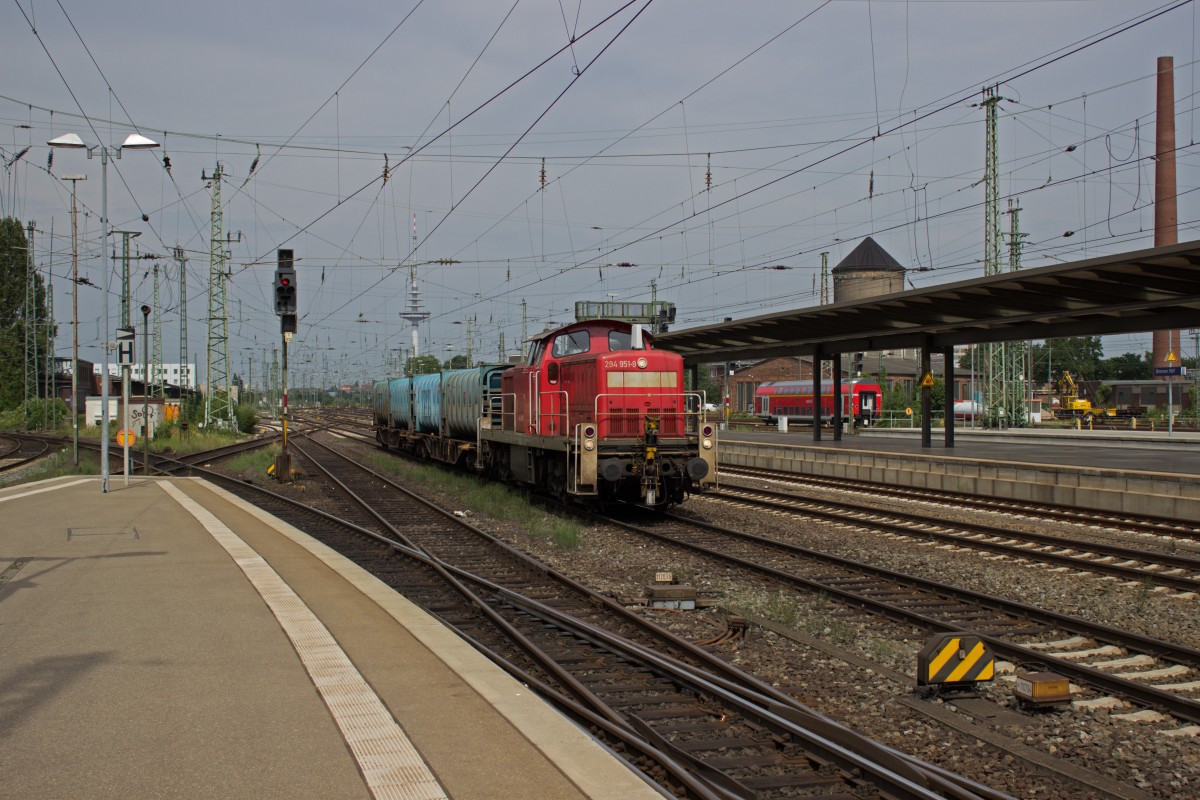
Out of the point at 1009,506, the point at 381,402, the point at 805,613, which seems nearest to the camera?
the point at 805,613

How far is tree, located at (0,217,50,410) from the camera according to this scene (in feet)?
205

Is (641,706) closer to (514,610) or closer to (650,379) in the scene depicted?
(514,610)

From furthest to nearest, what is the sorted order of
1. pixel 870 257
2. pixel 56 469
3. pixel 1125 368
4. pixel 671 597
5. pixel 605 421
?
pixel 1125 368
pixel 870 257
pixel 56 469
pixel 605 421
pixel 671 597

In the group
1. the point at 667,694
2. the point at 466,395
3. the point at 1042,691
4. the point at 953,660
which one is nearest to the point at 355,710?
the point at 667,694

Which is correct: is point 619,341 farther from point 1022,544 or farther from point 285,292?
point 285,292

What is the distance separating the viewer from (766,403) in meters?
Result: 65.8

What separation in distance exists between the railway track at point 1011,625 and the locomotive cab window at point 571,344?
5486 millimetres

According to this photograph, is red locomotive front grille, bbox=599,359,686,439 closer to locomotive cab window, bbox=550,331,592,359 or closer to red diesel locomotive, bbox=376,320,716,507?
red diesel locomotive, bbox=376,320,716,507

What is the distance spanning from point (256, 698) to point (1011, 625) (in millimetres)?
6791

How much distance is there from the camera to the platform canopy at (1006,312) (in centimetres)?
1699

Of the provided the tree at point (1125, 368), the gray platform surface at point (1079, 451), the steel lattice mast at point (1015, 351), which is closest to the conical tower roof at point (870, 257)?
the tree at point (1125, 368)

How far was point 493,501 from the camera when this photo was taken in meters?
19.0

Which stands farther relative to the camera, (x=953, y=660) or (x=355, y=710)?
(x=953, y=660)

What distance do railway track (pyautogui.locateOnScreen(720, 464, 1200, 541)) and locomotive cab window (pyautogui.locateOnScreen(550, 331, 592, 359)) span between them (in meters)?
8.29
